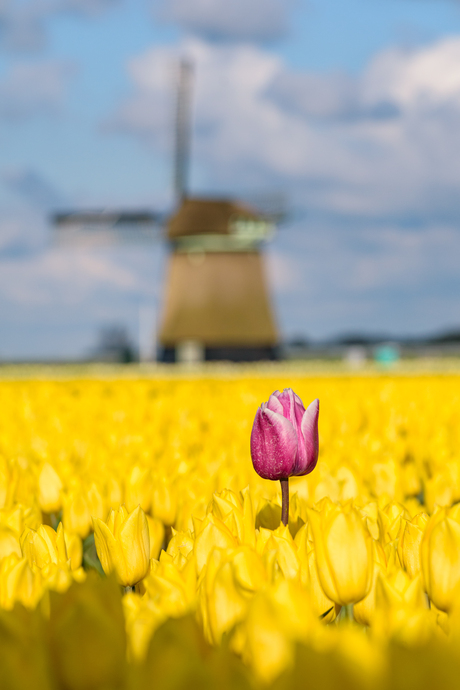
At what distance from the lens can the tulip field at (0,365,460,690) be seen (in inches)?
36.3

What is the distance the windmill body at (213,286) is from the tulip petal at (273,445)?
3278cm

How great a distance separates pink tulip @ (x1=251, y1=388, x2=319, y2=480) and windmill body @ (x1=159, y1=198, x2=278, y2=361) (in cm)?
3275

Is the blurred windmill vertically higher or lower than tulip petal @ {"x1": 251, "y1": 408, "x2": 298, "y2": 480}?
higher

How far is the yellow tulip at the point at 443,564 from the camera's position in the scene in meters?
1.40

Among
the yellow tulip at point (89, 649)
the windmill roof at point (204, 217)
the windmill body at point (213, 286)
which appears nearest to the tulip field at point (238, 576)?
the yellow tulip at point (89, 649)

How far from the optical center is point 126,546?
1605mm

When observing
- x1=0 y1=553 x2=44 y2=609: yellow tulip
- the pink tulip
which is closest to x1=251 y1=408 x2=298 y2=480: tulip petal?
the pink tulip

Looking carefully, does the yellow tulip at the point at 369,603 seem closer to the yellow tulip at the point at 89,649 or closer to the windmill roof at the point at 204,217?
the yellow tulip at the point at 89,649

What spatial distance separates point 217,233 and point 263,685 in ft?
112

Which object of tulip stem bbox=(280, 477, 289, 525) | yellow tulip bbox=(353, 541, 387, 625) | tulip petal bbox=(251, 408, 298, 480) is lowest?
yellow tulip bbox=(353, 541, 387, 625)

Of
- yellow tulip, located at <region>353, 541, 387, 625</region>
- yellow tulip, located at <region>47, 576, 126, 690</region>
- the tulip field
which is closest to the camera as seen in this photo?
the tulip field

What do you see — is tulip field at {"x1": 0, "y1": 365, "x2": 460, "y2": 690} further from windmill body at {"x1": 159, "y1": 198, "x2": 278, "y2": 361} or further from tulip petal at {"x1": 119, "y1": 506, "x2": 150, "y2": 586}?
windmill body at {"x1": 159, "y1": 198, "x2": 278, "y2": 361}

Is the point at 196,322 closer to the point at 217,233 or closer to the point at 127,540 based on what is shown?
the point at 217,233

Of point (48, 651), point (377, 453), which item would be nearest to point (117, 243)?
point (377, 453)
